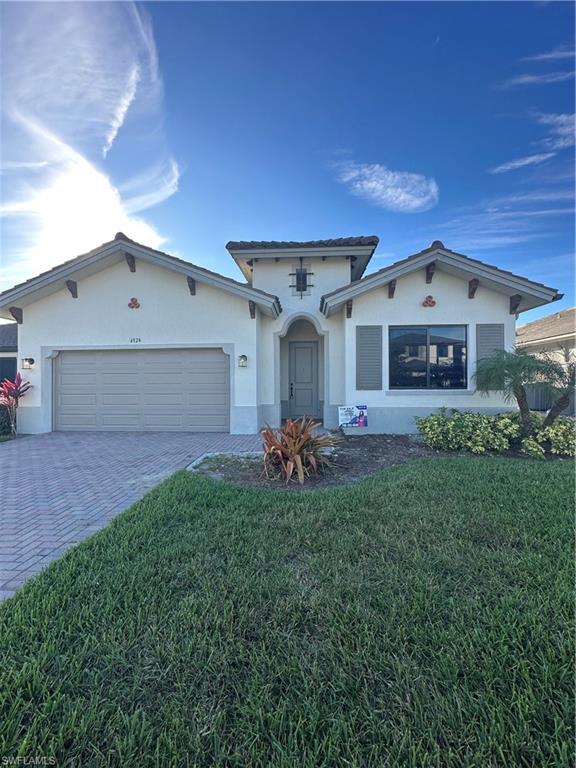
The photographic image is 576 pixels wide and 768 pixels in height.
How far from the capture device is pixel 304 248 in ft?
35.5

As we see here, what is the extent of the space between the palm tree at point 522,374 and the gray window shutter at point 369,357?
2.65 m

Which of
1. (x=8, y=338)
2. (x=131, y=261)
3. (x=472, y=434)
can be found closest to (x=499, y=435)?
(x=472, y=434)

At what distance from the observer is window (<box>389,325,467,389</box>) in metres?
9.70

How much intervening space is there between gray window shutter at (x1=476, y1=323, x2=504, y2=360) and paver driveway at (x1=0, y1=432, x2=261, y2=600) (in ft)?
22.3

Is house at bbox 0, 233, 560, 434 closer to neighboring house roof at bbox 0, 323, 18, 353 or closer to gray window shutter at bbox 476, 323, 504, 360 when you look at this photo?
gray window shutter at bbox 476, 323, 504, 360

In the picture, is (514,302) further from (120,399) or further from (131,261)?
(120,399)

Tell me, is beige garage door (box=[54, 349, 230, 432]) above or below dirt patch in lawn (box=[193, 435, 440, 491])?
above

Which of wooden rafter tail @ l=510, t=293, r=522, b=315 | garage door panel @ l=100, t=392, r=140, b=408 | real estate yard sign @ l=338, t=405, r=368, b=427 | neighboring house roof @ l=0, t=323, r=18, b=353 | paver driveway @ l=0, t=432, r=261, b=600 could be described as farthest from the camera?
neighboring house roof @ l=0, t=323, r=18, b=353

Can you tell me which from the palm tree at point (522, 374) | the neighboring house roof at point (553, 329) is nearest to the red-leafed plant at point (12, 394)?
the palm tree at point (522, 374)

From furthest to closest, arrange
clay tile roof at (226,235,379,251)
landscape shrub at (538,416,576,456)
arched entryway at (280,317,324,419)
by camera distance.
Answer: arched entryway at (280,317,324,419) → clay tile roof at (226,235,379,251) → landscape shrub at (538,416,576,456)

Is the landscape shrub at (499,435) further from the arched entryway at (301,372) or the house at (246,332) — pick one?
the arched entryway at (301,372)

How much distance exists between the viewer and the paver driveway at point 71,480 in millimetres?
3605

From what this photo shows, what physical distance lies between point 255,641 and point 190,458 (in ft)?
17.8

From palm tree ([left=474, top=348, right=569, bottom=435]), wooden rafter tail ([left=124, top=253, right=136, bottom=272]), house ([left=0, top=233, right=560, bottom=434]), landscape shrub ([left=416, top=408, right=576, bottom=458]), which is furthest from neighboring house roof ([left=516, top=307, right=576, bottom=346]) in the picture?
wooden rafter tail ([left=124, top=253, right=136, bottom=272])
